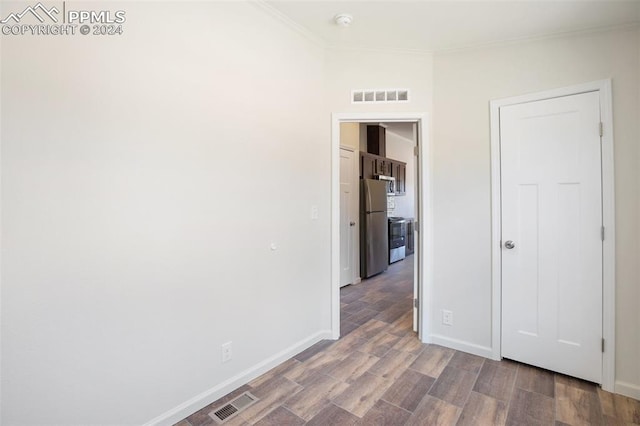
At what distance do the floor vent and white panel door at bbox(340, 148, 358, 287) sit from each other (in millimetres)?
2669

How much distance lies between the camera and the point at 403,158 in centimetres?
735

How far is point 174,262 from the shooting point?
173 centimetres

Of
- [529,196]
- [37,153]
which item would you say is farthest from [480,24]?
[37,153]

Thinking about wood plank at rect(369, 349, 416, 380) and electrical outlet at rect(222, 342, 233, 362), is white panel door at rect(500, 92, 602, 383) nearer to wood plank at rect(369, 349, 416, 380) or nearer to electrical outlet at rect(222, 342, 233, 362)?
wood plank at rect(369, 349, 416, 380)

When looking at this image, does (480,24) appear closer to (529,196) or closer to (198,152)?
(529,196)

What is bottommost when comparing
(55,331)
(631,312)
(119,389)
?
(119,389)

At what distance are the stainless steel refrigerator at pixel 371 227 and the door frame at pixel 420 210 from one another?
6.72 feet

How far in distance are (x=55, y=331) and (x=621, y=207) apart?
11.3 ft

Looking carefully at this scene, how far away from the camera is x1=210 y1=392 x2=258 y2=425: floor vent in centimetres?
180

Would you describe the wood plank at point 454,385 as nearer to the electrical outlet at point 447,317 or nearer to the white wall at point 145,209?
the electrical outlet at point 447,317

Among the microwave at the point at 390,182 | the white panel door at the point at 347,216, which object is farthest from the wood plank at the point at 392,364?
the microwave at the point at 390,182

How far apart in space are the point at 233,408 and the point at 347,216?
3.17 metres

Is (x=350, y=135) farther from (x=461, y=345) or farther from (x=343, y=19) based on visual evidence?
(x=461, y=345)

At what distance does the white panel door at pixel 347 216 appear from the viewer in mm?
4535
